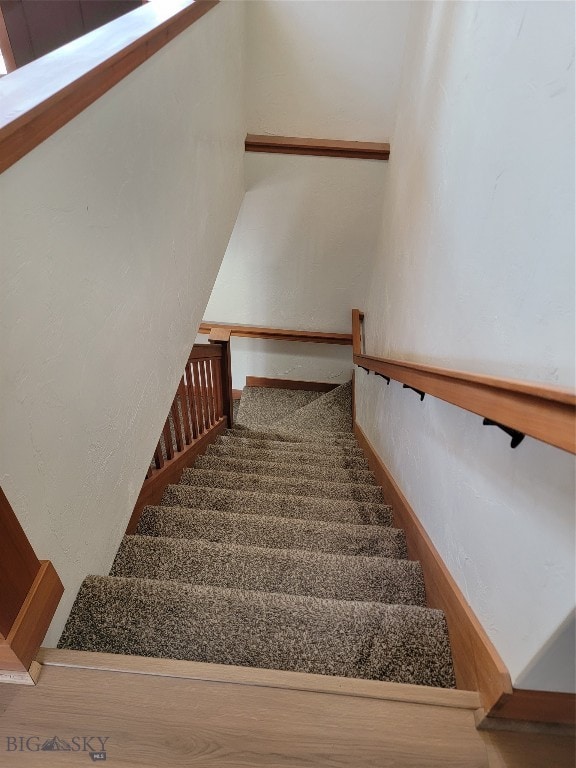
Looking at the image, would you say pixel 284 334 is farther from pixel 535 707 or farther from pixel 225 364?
pixel 535 707

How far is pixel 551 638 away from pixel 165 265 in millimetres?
1466

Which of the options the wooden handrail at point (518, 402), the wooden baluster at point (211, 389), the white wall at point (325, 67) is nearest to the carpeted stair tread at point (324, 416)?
the wooden baluster at point (211, 389)

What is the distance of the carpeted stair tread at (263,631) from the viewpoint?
0.96 m

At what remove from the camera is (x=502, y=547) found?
0.87 meters

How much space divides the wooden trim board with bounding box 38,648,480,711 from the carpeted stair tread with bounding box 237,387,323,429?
11.1 ft

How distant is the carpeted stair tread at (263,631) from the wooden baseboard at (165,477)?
0.40 metres

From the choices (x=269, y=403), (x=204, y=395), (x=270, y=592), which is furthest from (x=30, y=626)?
(x=269, y=403)

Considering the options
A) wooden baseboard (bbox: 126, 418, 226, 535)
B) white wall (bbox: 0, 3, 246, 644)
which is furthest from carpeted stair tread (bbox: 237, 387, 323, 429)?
white wall (bbox: 0, 3, 246, 644)

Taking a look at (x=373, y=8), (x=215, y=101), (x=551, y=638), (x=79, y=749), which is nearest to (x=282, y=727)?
(x=79, y=749)

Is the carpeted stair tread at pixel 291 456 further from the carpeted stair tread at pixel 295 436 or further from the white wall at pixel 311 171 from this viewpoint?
the white wall at pixel 311 171

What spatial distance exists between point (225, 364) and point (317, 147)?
5.24 feet

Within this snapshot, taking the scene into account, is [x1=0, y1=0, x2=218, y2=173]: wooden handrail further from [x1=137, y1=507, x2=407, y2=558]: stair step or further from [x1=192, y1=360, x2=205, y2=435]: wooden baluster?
[x1=192, y1=360, x2=205, y2=435]: wooden baluster

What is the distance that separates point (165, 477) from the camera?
6.18ft

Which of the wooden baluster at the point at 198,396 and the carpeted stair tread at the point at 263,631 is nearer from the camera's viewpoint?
the carpeted stair tread at the point at 263,631
